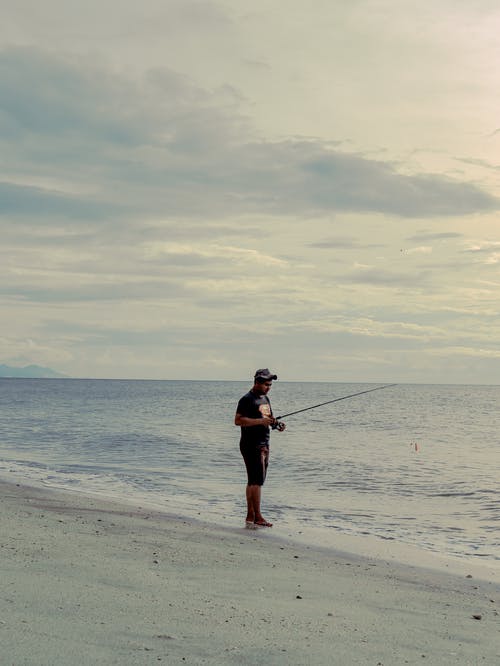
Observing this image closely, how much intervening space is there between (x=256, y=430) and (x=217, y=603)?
15.0 feet

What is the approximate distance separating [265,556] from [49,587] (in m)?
2.77

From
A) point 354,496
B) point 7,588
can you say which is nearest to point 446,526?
point 354,496

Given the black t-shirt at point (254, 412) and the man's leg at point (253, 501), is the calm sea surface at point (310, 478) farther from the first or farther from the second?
the black t-shirt at point (254, 412)

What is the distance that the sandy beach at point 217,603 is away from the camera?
3971mm

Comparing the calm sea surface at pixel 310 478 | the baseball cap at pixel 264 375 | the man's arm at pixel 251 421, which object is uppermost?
the baseball cap at pixel 264 375

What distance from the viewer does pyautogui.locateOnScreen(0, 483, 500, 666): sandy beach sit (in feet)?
13.0

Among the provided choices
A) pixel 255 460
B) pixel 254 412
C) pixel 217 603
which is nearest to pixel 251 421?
pixel 254 412

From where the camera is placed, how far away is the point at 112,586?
5168mm

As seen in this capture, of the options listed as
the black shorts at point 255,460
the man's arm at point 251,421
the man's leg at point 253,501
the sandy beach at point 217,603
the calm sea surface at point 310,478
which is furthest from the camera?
the calm sea surface at point 310,478

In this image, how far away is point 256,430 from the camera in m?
9.51

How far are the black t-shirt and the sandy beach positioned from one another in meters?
1.65

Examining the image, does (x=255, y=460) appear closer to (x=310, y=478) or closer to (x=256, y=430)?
(x=256, y=430)

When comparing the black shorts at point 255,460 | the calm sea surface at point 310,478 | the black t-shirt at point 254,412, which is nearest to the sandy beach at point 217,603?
the black shorts at point 255,460

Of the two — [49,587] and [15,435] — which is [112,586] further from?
[15,435]
